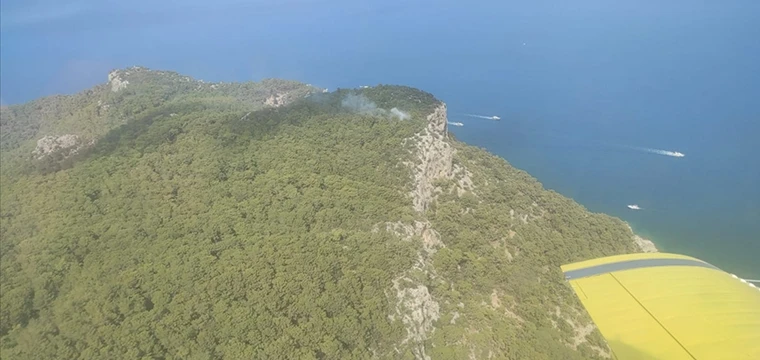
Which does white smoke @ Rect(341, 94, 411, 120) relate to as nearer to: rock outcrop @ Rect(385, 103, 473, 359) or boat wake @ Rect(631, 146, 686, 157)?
rock outcrop @ Rect(385, 103, 473, 359)

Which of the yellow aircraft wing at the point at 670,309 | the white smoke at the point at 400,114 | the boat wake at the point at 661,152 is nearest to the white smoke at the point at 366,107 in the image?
A: the white smoke at the point at 400,114

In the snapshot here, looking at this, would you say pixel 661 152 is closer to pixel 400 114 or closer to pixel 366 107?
pixel 400 114

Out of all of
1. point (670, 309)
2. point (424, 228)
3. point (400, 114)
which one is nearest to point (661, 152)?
point (400, 114)

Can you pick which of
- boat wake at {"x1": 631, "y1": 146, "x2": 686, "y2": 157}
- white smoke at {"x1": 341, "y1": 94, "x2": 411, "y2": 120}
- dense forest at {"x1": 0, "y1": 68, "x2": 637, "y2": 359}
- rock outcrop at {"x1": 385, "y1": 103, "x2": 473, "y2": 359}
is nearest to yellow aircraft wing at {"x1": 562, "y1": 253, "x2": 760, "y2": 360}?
dense forest at {"x1": 0, "y1": 68, "x2": 637, "y2": 359}

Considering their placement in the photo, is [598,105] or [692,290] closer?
[692,290]

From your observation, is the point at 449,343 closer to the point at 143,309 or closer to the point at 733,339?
the point at 733,339

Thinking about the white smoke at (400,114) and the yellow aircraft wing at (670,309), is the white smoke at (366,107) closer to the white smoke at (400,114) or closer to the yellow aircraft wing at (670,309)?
the white smoke at (400,114)

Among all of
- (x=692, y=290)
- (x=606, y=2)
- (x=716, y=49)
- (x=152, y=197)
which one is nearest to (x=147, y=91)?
(x=152, y=197)
